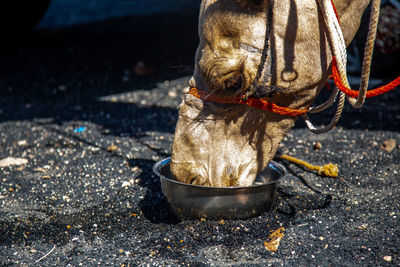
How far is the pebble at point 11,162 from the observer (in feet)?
13.1

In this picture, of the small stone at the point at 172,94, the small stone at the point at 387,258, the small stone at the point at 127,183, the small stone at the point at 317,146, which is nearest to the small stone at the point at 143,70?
the small stone at the point at 172,94

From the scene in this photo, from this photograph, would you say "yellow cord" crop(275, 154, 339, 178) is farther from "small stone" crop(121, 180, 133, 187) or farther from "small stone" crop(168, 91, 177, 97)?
"small stone" crop(168, 91, 177, 97)

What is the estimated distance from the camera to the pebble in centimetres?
398

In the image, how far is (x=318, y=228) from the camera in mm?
2768

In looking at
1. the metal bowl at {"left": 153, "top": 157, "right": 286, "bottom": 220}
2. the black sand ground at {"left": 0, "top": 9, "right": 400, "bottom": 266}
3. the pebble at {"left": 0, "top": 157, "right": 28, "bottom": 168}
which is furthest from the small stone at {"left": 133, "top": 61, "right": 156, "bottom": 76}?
the metal bowl at {"left": 153, "top": 157, "right": 286, "bottom": 220}

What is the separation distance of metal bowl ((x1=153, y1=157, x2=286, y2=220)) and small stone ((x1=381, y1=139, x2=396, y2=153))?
1795mm

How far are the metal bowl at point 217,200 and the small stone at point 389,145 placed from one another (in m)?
1.79

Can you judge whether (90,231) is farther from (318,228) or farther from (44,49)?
(44,49)

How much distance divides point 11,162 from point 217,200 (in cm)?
221

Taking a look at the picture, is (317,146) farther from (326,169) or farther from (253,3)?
(253,3)

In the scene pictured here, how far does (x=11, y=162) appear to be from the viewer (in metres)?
4.02

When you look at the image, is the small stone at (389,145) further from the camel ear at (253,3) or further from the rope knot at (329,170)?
the camel ear at (253,3)

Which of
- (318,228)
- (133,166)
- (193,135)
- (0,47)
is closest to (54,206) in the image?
(133,166)

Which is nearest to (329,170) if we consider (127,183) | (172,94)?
(127,183)
